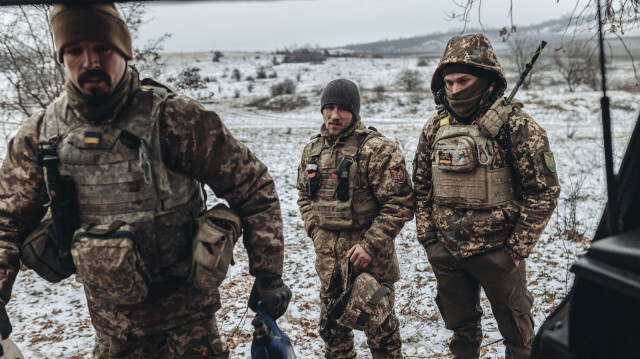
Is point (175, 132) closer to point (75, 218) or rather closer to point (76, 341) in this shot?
point (75, 218)

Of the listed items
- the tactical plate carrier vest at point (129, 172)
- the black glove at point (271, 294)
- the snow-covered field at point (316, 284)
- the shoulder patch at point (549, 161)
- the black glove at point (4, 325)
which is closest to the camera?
the black glove at point (4, 325)

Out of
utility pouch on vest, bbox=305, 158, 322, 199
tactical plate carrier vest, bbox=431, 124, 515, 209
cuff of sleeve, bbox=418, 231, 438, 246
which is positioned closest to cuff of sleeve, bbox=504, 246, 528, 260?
tactical plate carrier vest, bbox=431, 124, 515, 209

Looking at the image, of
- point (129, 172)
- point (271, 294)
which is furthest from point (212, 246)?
point (129, 172)

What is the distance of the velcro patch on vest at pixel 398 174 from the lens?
2.87 metres

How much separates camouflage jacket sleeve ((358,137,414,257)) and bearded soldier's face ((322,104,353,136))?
23 cm

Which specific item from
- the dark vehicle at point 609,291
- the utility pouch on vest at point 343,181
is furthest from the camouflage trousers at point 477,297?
the dark vehicle at point 609,291

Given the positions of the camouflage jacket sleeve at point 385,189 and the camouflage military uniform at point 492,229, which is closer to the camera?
the camouflage military uniform at point 492,229

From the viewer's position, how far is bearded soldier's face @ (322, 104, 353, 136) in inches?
118

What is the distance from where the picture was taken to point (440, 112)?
2.96 meters

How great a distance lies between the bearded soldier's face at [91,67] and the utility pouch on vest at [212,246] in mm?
774

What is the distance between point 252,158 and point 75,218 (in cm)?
92

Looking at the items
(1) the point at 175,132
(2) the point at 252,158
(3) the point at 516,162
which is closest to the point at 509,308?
(3) the point at 516,162

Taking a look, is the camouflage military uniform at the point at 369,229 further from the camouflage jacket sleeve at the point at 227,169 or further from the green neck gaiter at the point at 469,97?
the camouflage jacket sleeve at the point at 227,169

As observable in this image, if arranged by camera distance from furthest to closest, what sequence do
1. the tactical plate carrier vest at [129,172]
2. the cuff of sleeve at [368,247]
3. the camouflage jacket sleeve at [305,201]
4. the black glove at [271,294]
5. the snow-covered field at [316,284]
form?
1. the snow-covered field at [316,284]
2. the camouflage jacket sleeve at [305,201]
3. the cuff of sleeve at [368,247]
4. the black glove at [271,294]
5. the tactical plate carrier vest at [129,172]
